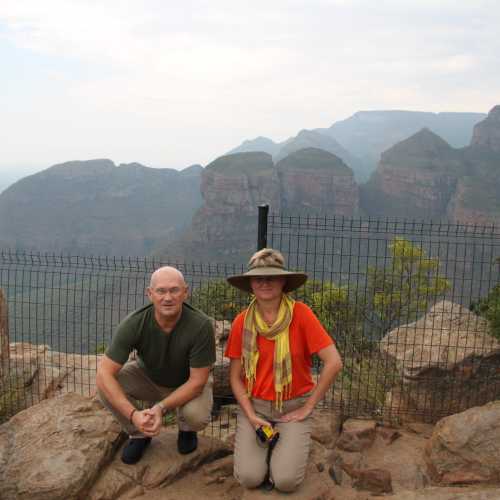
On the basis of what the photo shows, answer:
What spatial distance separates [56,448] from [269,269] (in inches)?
89.8

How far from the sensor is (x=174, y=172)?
513ft

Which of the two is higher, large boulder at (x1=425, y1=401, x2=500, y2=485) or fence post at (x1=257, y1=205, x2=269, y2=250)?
fence post at (x1=257, y1=205, x2=269, y2=250)

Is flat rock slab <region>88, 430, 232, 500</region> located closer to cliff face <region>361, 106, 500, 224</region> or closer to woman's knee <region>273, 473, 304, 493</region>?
woman's knee <region>273, 473, 304, 493</region>

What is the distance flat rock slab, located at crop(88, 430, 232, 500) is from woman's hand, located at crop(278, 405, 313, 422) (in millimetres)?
831

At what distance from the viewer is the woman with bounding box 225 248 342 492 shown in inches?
152

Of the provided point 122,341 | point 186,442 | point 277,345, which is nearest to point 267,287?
point 277,345

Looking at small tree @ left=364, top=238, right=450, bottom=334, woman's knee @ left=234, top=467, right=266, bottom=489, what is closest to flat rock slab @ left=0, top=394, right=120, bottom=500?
woman's knee @ left=234, top=467, right=266, bottom=489

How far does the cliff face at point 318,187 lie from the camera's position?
9831 centimetres

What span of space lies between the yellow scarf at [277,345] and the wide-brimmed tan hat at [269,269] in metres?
0.16

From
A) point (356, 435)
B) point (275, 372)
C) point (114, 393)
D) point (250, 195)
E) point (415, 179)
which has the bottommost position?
point (250, 195)

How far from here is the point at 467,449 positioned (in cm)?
447

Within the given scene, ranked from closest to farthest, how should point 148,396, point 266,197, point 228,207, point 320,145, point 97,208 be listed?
point 148,396, point 228,207, point 266,197, point 97,208, point 320,145

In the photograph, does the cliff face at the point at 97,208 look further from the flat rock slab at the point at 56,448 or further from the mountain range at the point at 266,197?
the flat rock slab at the point at 56,448

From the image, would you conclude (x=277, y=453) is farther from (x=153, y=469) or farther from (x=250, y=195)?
(x=250, y=195)
